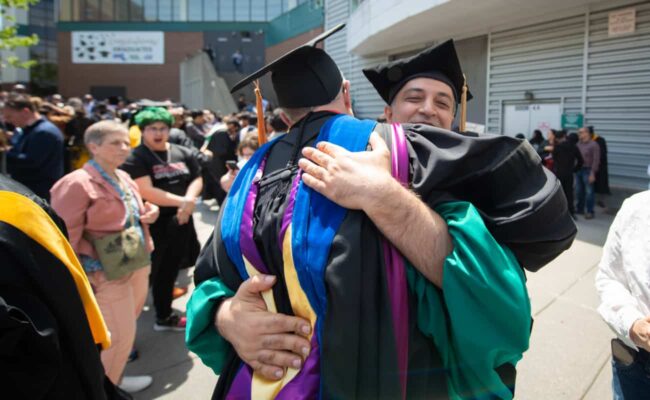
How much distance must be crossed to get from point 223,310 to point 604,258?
1.87m

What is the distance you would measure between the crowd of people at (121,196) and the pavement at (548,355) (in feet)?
0.55

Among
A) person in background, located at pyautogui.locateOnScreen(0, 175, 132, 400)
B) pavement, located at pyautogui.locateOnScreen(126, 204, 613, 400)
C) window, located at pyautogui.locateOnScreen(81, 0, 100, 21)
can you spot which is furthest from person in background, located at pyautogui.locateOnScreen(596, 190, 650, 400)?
window, located at pyautogui.locateOnScreen(81, 0, 100, 21)

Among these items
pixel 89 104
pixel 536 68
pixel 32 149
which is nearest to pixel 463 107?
pixel 32 149

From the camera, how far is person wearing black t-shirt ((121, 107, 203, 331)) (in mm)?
3977

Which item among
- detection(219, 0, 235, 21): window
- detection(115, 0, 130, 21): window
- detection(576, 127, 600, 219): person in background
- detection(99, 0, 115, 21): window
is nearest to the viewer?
detection(576, 127, 600, 219): person in background

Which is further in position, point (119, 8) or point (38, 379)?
point (119, 8)

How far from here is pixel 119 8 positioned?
36.9 m

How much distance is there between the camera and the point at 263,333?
122 centimetres

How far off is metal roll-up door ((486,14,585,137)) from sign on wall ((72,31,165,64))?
93.5 feet

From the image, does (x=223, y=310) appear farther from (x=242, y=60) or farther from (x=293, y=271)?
(x=242, y=60)

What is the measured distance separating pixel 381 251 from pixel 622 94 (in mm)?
10144

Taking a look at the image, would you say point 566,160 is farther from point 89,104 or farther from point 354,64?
point 89,104

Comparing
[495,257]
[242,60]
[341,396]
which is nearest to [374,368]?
[341,396]

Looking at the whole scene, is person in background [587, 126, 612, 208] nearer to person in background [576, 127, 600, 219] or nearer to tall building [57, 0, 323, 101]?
person in background [576, 127, 600, 219]
